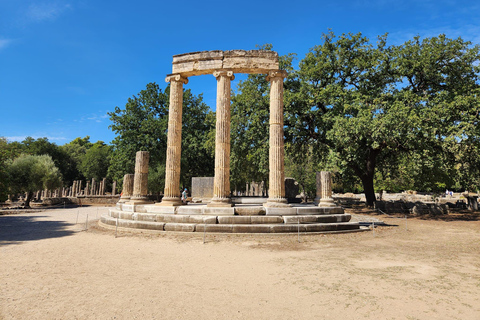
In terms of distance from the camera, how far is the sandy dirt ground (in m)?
4.21

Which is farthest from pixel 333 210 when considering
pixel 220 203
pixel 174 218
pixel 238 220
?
pixel 174 218

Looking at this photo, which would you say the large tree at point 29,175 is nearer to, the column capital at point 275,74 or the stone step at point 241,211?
the stone step at point 241,211

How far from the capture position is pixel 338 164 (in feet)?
61.6

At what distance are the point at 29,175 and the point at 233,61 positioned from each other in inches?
1097

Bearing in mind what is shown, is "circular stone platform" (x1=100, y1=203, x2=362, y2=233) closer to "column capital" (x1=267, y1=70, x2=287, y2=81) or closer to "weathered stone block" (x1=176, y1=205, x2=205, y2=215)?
"weathered stone block" (x1=176, y1=205, x2=205, y2=215)

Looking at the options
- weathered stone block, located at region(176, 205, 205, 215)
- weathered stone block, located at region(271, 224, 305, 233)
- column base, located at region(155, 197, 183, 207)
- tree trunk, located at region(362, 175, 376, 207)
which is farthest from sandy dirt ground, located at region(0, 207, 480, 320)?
tree trunk, located at region(362, 175, 376, 207)

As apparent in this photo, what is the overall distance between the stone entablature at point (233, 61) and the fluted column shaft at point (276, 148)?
67cm

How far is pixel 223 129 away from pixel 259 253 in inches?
309

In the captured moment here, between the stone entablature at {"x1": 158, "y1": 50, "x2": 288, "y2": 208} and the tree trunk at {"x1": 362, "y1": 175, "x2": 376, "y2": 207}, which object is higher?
the stone entablature at {"x1": 158, "y1": 50, "x2": 288, "y2": 208}

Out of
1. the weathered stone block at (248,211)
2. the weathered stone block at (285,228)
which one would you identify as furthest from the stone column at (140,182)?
the weathered stone block at (285,228)

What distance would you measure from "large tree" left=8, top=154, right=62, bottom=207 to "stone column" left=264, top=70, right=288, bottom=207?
93.3 ft

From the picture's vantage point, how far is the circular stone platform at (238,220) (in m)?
11.7

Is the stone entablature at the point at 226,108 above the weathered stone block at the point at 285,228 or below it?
above

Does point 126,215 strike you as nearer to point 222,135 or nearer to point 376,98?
point 222,135
